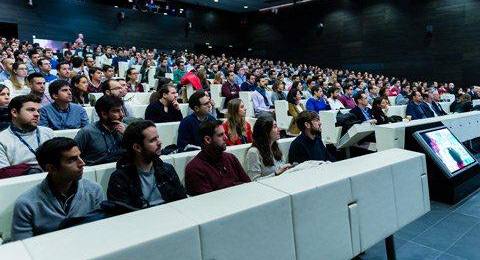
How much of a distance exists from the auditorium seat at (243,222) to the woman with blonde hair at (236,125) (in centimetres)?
198

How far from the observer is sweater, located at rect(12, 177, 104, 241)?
5.44 ft

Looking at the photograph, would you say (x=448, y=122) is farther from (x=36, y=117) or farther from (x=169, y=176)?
(x=36, y=117)

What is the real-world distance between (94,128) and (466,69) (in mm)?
15152

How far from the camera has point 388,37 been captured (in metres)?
16.0

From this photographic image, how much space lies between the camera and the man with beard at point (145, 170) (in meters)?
2.01

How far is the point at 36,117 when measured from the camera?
2.69 m

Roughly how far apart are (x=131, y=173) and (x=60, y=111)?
6.37 feet

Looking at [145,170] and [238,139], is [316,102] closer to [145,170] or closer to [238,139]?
[238,139]

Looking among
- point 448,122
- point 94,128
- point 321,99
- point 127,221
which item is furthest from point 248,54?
point 127,221

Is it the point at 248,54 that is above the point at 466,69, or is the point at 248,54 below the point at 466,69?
above

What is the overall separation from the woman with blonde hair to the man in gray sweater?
1776 millimetres

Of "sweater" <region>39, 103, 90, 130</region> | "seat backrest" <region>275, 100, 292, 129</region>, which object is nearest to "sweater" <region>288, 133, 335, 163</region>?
"sweater" <region>39, 103, 90, 130</region>

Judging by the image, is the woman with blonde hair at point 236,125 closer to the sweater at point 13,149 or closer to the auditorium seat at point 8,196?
the sweater at point 13,149

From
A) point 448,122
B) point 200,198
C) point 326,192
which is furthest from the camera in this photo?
point 448,122
